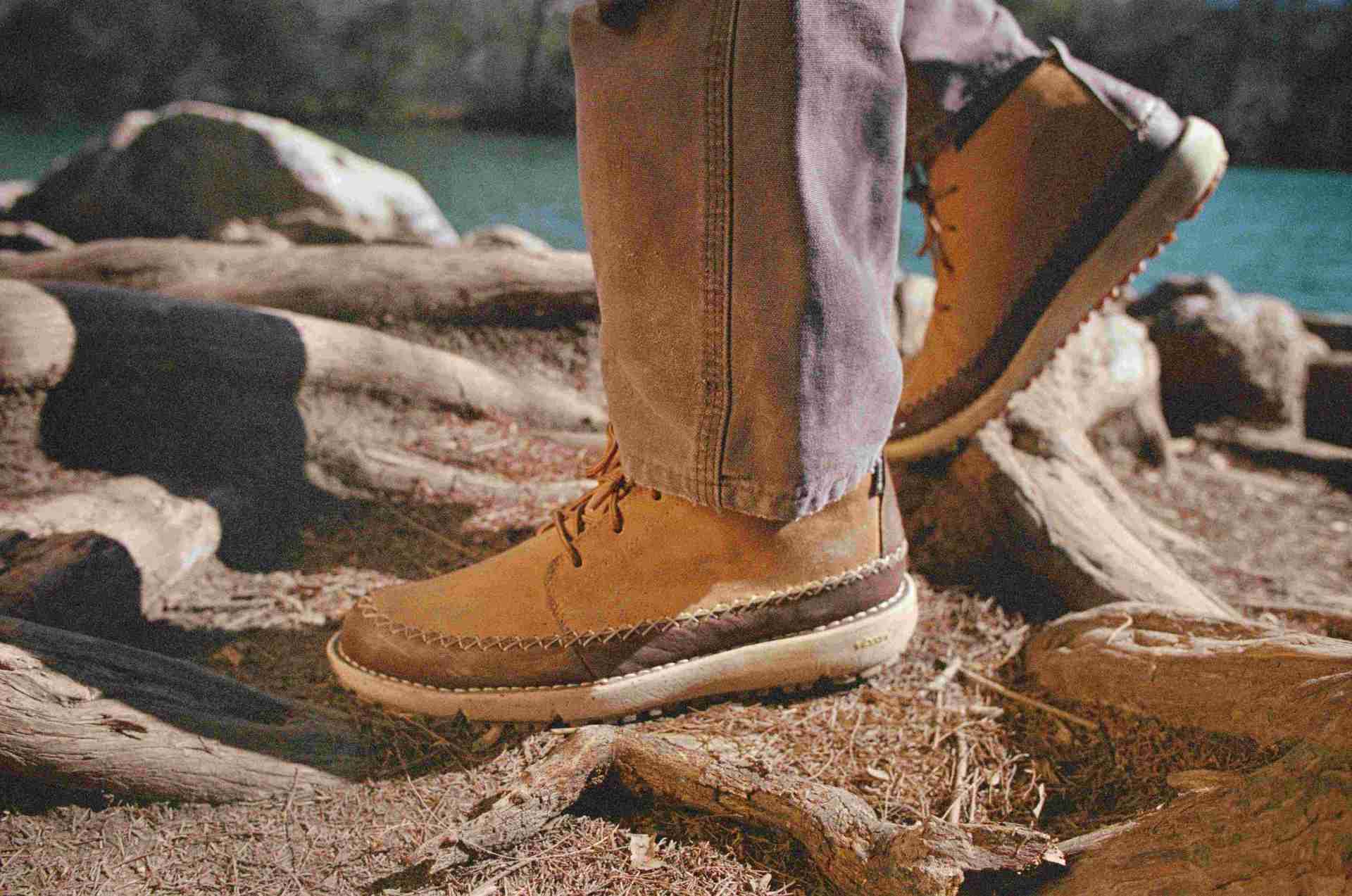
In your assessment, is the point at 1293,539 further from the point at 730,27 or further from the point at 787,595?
the point at 730,27

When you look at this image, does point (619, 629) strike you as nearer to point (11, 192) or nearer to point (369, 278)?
point (369, 278)

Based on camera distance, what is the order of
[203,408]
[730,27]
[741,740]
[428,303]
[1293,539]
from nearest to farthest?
[730,27] < [741,740] < [203,408] < [428,303] < [1293,539]

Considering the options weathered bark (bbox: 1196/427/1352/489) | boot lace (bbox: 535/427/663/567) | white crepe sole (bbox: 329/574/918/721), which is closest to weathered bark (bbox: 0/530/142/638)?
white crepe sole (bbox: 329/574/918/721)

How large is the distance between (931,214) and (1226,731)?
121 centimetres

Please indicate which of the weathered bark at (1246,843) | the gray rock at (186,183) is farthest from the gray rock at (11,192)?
the weathered bark at (1246,843)

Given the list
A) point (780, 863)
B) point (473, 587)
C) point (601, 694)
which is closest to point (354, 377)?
point (473, 587)

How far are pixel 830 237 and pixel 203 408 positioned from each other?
5.08 ft

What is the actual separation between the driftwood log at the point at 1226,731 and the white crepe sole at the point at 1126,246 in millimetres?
527

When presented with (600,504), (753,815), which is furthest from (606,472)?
(753,815)

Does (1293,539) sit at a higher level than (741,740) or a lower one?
lower

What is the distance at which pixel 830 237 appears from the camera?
1.10 metres

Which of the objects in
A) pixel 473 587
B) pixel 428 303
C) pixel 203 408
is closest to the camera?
pixel 473 587

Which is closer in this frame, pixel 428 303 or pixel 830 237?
pixel 830 237

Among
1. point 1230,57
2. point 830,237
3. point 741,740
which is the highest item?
point 1230,57
